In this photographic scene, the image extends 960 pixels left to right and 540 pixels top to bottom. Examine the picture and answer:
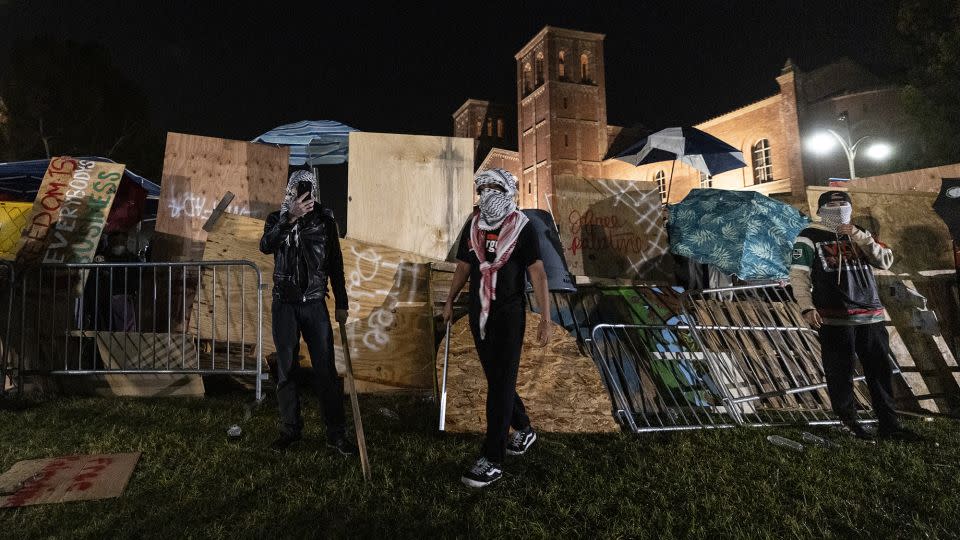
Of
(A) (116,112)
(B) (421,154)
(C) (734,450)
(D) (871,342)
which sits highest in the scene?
(A) (116,112)

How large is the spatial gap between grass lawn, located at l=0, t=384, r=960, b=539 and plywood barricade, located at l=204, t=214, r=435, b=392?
1.39 meters

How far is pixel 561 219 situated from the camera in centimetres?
759

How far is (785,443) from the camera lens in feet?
13.4

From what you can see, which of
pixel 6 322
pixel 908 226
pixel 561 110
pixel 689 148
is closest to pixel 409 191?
pixel 6 322

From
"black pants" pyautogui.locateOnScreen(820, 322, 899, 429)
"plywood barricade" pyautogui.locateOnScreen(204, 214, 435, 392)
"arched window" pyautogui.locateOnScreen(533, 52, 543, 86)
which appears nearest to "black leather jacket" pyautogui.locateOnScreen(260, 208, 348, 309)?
"plywood barricade" pyautogui.locateOnScreen(204, 214, 435, 392)

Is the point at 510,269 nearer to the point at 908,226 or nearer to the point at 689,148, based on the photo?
the point at 908,226

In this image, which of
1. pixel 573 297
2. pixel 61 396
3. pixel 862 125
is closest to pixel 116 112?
pixel 61 396

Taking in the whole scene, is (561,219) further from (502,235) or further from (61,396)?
(61,396)

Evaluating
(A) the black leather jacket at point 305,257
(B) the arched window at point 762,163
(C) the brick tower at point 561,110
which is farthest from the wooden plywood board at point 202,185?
(C) the brick tower at point 561,110

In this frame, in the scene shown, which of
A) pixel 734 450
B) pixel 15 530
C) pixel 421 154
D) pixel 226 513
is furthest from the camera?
pixel 421 154

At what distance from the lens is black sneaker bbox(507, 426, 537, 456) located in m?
3.89

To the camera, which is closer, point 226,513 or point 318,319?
point 226,513

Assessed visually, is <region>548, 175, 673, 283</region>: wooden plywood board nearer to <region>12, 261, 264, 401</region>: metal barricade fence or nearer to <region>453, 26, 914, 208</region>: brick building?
<region>453, 26, 914, 208</region>: brick building

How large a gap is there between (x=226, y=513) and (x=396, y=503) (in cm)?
91
